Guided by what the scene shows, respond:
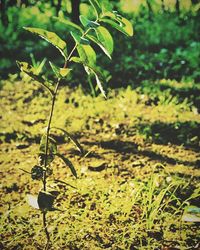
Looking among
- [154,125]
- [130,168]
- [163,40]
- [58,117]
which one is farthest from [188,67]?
[130,168]

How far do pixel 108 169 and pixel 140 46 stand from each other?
292 centimetres

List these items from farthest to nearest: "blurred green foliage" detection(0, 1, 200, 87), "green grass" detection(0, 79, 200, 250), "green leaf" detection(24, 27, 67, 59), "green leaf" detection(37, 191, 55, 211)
→ "blurred green foliage" detection(0, 1, 200, 87) → "green grass" detection(0, 79, 200, 250) → "green leaf" detection(37, 191, 55, 211) → "green leaf" detection(24, 27, 67, 59)

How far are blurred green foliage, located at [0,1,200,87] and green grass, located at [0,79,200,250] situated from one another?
0.44m

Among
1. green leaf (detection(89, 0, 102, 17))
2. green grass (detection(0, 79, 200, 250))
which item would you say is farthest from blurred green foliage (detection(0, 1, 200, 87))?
green leaf (detection(89, 0, 102, 17))

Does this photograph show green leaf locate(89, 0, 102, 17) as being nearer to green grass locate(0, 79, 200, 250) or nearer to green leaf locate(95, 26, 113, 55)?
green leaf locate(95, 26, 113, 55)

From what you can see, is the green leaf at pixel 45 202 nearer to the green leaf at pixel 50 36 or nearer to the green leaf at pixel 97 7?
the green leaf at pixel 50 36

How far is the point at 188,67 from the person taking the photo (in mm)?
4062

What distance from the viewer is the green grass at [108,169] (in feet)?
5.67

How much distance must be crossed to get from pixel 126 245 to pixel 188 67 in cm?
294

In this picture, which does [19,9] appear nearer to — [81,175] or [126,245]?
[81,175]

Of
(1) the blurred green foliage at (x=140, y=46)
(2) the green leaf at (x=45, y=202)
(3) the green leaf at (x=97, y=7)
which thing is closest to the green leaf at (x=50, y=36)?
(3) the green leaf at (x=97, y=7)

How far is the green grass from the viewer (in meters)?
1.73

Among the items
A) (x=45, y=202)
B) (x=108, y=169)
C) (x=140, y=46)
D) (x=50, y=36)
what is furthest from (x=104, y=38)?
(x=140, y=46)

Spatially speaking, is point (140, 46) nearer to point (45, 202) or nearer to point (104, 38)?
point (104, 38)
